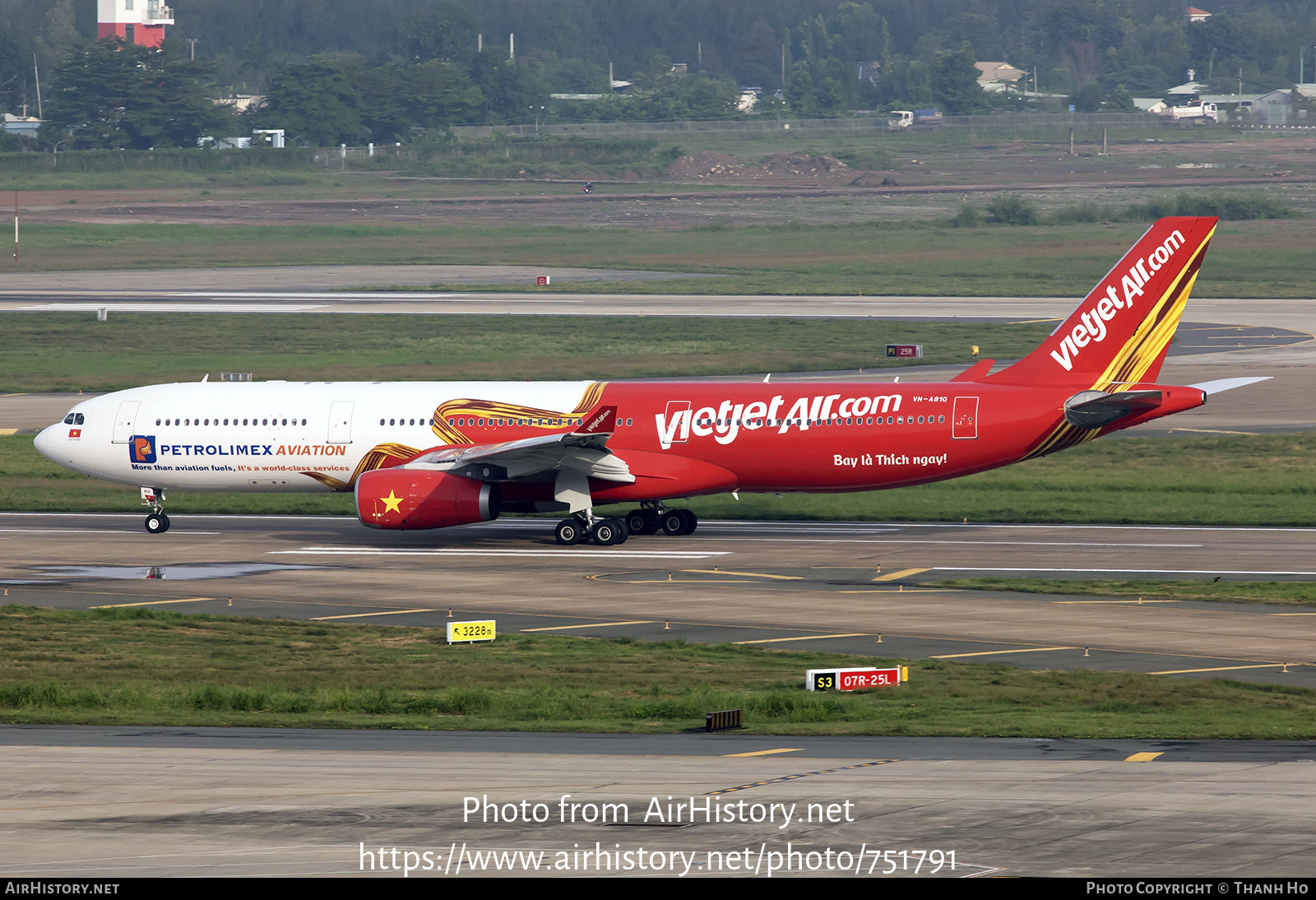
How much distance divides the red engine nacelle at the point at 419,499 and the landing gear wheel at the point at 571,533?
2447 mm

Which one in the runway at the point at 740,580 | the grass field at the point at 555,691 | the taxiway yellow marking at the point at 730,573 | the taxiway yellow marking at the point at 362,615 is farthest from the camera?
the taxiway yellow marking at the point at 730,573

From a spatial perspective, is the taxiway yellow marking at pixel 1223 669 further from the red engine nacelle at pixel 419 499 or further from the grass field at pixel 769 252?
the grass field at pixel 769 252

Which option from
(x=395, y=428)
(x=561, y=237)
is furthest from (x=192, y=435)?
(x=561, y=237)

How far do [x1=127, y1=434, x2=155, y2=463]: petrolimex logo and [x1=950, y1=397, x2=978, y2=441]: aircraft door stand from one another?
2527 centimetres

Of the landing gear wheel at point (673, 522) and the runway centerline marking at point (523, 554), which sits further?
the landing gear wheel at point (673, 522)

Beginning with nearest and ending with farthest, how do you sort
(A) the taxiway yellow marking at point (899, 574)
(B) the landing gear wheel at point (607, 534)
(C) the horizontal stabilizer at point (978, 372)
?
(A) the taxiway yellow marking at point (899, 574) → (C) the horizontal stabilizer at point (978, 372) → (B) the landing gear wheel at point (607, 534)

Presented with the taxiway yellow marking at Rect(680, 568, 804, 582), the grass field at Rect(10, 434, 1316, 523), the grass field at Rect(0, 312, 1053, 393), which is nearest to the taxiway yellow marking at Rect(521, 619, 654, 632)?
the taxiway yellow marking at Rect(680, 568, 804, 582)

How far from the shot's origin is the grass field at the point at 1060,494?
53.6m

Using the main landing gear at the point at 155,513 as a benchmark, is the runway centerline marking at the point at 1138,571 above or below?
above

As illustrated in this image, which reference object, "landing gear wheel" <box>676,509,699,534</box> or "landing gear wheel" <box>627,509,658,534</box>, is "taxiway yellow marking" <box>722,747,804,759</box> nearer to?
"landing gear wheel" <box>676,509,699,534</box>

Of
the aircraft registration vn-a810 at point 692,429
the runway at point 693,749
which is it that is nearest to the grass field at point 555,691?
the runway at point 693,749

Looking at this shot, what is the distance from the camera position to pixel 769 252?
140 metres

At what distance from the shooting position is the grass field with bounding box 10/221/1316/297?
117812 mm

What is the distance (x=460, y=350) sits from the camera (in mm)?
88812
